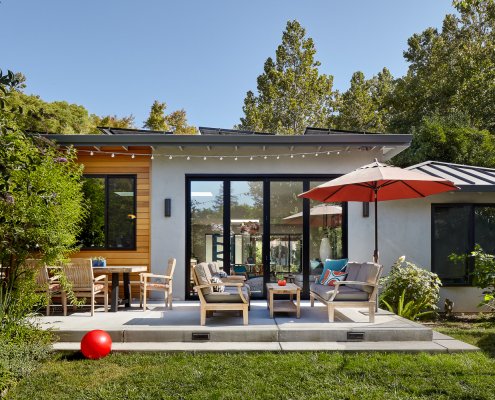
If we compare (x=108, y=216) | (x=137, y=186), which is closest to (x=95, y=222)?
(x=108, y=216)

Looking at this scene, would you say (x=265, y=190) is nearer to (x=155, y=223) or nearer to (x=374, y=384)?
(x=155, y=223)

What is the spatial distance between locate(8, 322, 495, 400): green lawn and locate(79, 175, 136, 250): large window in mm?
3671

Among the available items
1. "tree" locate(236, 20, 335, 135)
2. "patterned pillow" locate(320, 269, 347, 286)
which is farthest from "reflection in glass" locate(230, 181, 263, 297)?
"tree" locate(236, 20, 335, 135)

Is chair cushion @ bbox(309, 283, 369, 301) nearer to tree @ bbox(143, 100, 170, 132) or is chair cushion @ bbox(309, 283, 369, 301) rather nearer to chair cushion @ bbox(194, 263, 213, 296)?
chair cushion @ bbox(194, 263, 213, 296)

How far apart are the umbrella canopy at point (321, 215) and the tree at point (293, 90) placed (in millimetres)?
15715

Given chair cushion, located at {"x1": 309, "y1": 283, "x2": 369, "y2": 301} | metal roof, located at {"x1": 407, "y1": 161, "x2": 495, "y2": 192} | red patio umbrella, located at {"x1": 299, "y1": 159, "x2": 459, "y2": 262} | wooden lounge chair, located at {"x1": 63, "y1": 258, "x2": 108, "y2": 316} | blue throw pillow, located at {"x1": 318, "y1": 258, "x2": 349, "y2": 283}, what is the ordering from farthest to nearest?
metal roof, located at {"x1": 407, "y1": 161, "x2": 495, "y2": 192} < blue throw pillow, located at {"x1": 318, "y1": 258, "x2": 349, "y2": 283} < wooden lounge chair, located at {"x1": 63, "y1": 258, "x2": 108, "y2": 316} < chair cushion, located at {"x1": 309, "y1": 283, "x2": 369, "y2": 301} < red patio umbrella, located at {"x1": 299, "y1": 159, "x2": 459, "y2": 262}

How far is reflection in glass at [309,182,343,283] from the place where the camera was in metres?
8.47

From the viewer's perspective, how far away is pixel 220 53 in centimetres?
2036

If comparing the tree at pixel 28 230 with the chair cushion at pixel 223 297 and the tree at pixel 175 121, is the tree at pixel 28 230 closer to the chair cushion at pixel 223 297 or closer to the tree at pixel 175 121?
the chair cushion at pixel 223 297

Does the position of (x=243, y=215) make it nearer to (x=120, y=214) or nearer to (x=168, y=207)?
(x=168, y=207)

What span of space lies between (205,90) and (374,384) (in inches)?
843

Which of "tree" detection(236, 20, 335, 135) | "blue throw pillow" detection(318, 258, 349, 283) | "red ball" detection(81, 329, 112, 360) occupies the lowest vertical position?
"red ball" detection(81, 329, 112, 360)

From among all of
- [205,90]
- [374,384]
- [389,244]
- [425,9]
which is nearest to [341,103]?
[205,90]

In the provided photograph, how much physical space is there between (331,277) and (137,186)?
4081mm
